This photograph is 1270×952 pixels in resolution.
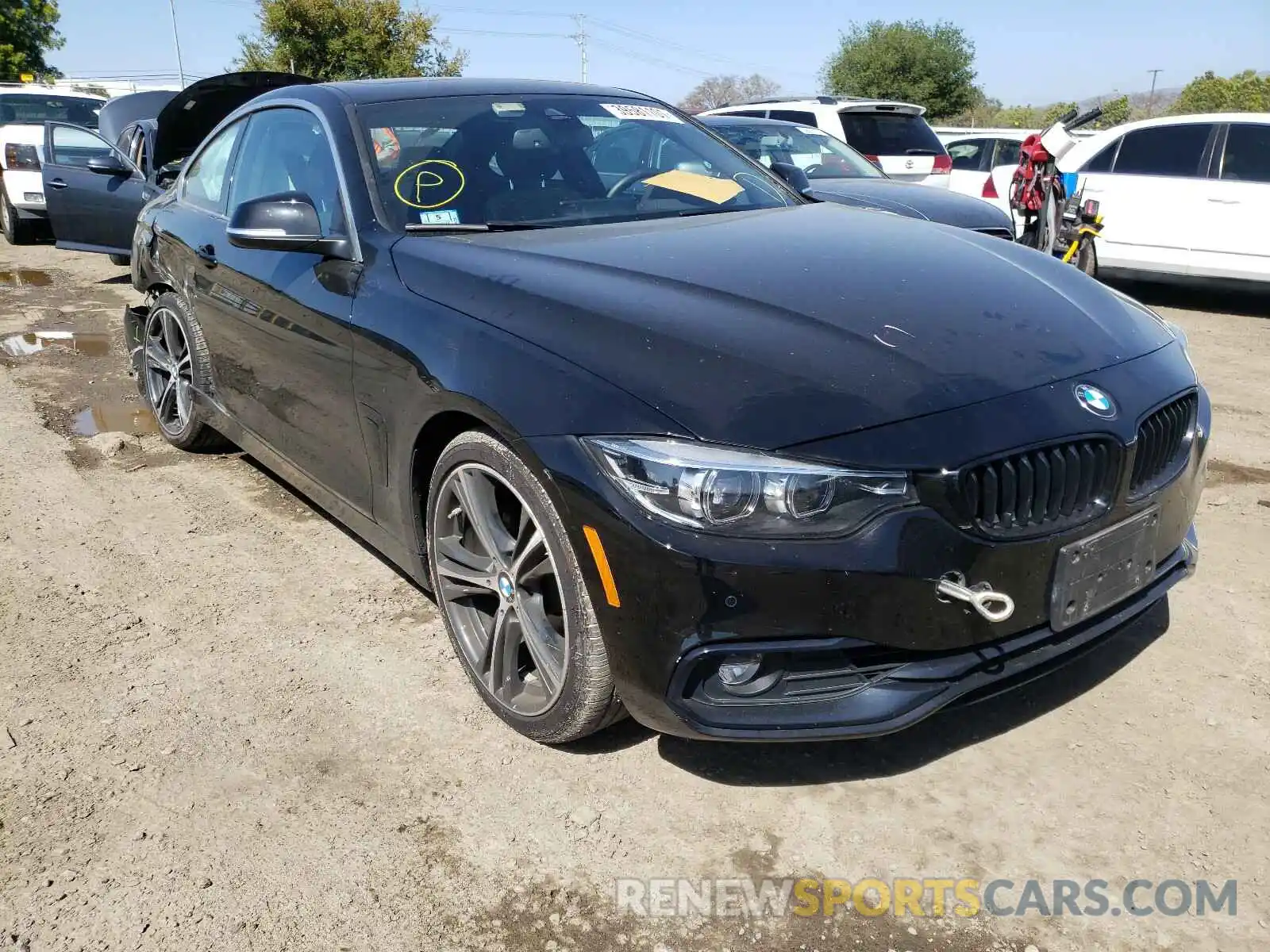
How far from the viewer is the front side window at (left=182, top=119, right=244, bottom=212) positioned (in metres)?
4.32

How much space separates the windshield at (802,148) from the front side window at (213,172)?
15.3 ft

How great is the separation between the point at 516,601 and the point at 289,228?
4.52 feet

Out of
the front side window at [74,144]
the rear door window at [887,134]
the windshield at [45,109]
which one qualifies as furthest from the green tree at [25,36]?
the rear door window at [887,134]

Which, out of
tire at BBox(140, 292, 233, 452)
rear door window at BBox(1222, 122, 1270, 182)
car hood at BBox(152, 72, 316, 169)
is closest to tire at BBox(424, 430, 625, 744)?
tire at BBox(140, 292, 233, 452)

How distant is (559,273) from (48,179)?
8477 mm

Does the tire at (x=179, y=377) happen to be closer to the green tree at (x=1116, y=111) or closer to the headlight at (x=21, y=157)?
the headlight at (x=21, y=157)

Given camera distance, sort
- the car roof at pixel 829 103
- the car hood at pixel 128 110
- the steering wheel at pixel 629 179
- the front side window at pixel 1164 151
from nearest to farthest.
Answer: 1. the steering wheel at pixel 629 179
2. the front side window at pixel 1164 151
3. the car roof at pixel 829 103
4. the car hood at pixel 128 110

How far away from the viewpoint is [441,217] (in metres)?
3.14

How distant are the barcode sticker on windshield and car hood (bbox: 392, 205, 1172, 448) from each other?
0.81 meters

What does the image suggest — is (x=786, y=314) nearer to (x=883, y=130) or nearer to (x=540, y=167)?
(x=540, y=167)

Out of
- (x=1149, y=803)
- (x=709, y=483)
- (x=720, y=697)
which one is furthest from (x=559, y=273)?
(x=1149, y=803)

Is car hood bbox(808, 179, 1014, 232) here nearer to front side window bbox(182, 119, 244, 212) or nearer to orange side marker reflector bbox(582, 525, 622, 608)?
front side window bbox(182, 119, 244, 212)

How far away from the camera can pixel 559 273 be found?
2.68 m

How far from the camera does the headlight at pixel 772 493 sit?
207 centimetres
